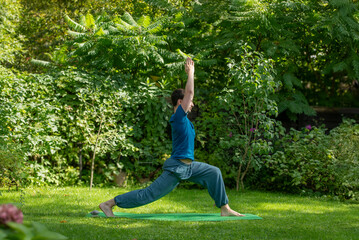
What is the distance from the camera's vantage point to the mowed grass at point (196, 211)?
204 inches

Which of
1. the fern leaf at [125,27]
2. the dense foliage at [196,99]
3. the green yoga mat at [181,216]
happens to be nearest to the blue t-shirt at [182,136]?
the green yoga mat at [181,216]

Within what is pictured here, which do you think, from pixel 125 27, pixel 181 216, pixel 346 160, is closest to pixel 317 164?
pixel 346 160

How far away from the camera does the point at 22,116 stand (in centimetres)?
835

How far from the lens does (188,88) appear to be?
5785 mm

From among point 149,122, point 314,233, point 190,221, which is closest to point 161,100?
point 149,122

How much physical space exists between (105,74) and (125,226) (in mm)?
5294

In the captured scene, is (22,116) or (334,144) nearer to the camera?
(22,116)

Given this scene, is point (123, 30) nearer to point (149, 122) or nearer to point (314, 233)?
point (149, 122)

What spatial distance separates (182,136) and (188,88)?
0.69 meters

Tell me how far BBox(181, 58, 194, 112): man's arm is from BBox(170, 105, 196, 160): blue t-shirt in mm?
119

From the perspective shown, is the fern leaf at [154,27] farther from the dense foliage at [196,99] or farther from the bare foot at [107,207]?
the bare foot at [107,207]

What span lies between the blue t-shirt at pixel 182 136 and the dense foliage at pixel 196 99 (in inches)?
116

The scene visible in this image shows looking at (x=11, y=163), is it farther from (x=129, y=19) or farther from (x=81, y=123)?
(x=129, y=19)

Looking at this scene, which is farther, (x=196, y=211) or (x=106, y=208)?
(x=196, y=211)
